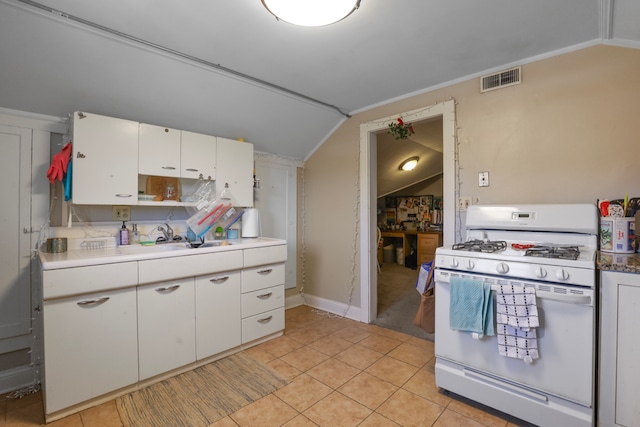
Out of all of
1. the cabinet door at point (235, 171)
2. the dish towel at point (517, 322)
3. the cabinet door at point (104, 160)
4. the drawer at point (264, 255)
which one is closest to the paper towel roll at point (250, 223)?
the cabinet door at point (235, 171)

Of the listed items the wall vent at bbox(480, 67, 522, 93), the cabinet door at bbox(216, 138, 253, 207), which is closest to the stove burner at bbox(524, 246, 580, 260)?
the wall vent at bbox(480, 67, 522, 93)

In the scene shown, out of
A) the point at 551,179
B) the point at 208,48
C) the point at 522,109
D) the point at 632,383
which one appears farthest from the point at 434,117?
the point at 632,383

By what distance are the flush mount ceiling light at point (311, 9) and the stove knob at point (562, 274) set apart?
63.3 inches

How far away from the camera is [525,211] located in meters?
1.94

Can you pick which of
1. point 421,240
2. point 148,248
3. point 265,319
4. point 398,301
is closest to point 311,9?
point 148,248

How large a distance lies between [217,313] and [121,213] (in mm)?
1116

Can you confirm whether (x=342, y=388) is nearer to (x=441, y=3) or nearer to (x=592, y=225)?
(x=592, y=225)

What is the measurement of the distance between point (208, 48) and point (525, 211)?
7.81 ft

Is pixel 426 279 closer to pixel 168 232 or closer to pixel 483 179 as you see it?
pixel 483 179

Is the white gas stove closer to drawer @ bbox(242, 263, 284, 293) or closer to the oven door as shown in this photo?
the oven door

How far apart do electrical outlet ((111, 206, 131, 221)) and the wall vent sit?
2.99 m

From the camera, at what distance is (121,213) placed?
7.57 feet

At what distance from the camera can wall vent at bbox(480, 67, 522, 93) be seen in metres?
2.11

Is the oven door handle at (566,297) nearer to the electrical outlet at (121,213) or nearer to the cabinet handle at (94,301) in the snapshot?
the cabinet handle at (94,301)
